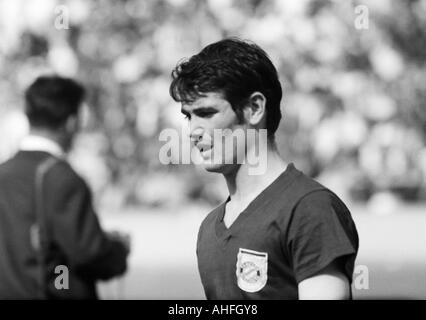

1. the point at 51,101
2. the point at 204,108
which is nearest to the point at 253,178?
the point at 204,108

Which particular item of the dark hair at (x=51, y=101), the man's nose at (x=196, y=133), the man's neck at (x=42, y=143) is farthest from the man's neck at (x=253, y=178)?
the dark hair at (x=51, y=101)

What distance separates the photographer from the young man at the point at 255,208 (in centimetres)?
192

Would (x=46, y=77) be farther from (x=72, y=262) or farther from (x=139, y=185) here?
(x=139, y=185)

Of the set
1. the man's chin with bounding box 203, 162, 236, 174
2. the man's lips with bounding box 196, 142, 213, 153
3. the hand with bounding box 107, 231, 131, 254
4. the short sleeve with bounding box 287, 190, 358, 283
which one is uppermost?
the man's lips with bounding box 196, 142, 213, 153

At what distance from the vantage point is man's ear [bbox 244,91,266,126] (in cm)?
216

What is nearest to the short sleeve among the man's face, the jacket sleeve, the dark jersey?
the dark jersey

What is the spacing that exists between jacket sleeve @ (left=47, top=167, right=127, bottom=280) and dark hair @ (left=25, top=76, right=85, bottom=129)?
0.84 ft

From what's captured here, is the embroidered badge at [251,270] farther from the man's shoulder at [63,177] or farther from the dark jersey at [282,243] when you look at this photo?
the man's shoulder at [63,177]

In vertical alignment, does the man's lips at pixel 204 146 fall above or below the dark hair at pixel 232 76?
below

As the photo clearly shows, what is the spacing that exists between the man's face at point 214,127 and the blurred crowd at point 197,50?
803 centimetres

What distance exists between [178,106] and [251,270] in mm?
8476

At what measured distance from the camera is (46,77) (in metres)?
3.10

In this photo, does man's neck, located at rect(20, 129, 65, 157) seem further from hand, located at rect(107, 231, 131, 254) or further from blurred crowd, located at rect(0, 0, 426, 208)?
blurred crowd, located at rect(0, 0, 426, 208)

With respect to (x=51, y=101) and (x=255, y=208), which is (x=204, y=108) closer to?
(x=255, y=208)
